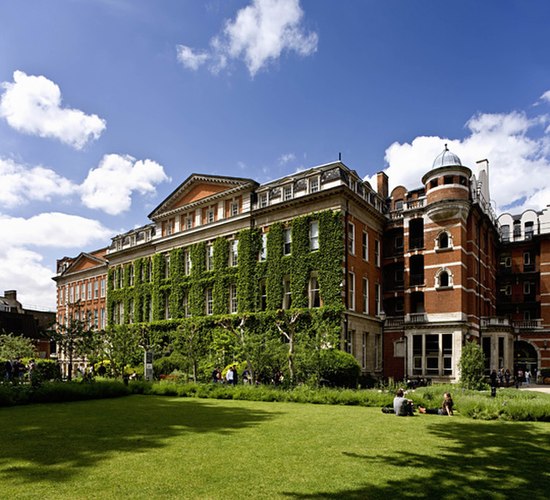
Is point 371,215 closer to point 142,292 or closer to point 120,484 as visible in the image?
point 142,292

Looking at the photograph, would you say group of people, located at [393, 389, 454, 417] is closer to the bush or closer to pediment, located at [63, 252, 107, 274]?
the bush

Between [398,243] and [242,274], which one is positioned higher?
[398,243]

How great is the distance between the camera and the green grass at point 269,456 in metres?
8.26

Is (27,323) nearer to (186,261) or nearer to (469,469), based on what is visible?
(186,261)

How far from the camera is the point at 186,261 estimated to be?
46000 millimetres

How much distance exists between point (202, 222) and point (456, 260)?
22758 millimetres

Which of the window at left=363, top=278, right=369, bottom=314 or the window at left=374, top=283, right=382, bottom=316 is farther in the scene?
the window at left=374, top=283, right=382, bottom=316

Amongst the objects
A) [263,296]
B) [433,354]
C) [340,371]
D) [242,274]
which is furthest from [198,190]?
[433,354]

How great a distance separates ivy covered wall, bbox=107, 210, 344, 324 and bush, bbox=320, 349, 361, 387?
4.85m

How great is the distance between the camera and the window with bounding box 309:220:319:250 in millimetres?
35872

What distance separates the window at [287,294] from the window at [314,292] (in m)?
1.92

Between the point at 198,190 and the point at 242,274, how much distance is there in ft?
35.2

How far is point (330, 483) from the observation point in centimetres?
857

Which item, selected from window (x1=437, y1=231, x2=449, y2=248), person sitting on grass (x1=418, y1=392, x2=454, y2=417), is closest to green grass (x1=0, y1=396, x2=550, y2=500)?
person sitting on grass (x1=418, y1=392, x2=454, y2=417)
